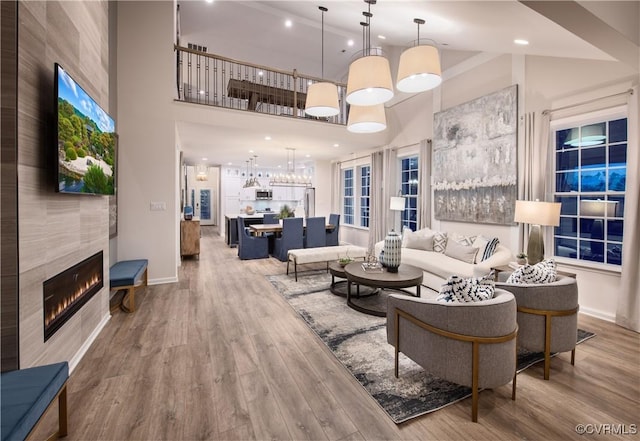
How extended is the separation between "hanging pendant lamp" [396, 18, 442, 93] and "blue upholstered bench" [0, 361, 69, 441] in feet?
11.8

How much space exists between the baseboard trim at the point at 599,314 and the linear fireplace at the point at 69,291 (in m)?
5.46

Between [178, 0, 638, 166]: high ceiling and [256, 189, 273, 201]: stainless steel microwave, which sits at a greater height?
[178, 0, 638, 166]: high ceiling

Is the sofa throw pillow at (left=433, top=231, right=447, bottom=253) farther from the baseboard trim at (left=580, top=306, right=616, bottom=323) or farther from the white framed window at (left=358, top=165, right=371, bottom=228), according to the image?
the white framed window at (left=358, top=165, right=371, bottom=228)

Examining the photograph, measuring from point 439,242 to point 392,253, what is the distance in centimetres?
182

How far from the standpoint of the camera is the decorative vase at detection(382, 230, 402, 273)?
149 inches

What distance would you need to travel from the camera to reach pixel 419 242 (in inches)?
211

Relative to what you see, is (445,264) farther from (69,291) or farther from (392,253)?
(69,291)

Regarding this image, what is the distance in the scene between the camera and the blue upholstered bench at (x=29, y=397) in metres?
1.16

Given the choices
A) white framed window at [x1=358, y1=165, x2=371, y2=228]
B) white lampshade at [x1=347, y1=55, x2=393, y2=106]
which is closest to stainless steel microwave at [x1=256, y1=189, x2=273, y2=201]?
white framed window at [x1=358, y1=165, x2=371, y2=228]

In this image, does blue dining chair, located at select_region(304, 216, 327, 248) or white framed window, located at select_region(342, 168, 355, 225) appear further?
white framed window, located at select_region(342, 168, 355, 225)

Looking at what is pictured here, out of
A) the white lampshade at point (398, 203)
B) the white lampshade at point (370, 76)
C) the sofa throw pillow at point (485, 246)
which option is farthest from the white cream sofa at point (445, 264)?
the white lampshade at point (370, 76)

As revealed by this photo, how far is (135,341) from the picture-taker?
2.82 m

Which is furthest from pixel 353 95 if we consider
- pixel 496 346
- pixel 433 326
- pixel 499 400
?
pixel 499 400

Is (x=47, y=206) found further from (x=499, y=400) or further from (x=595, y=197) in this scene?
(x=595, y=197)
